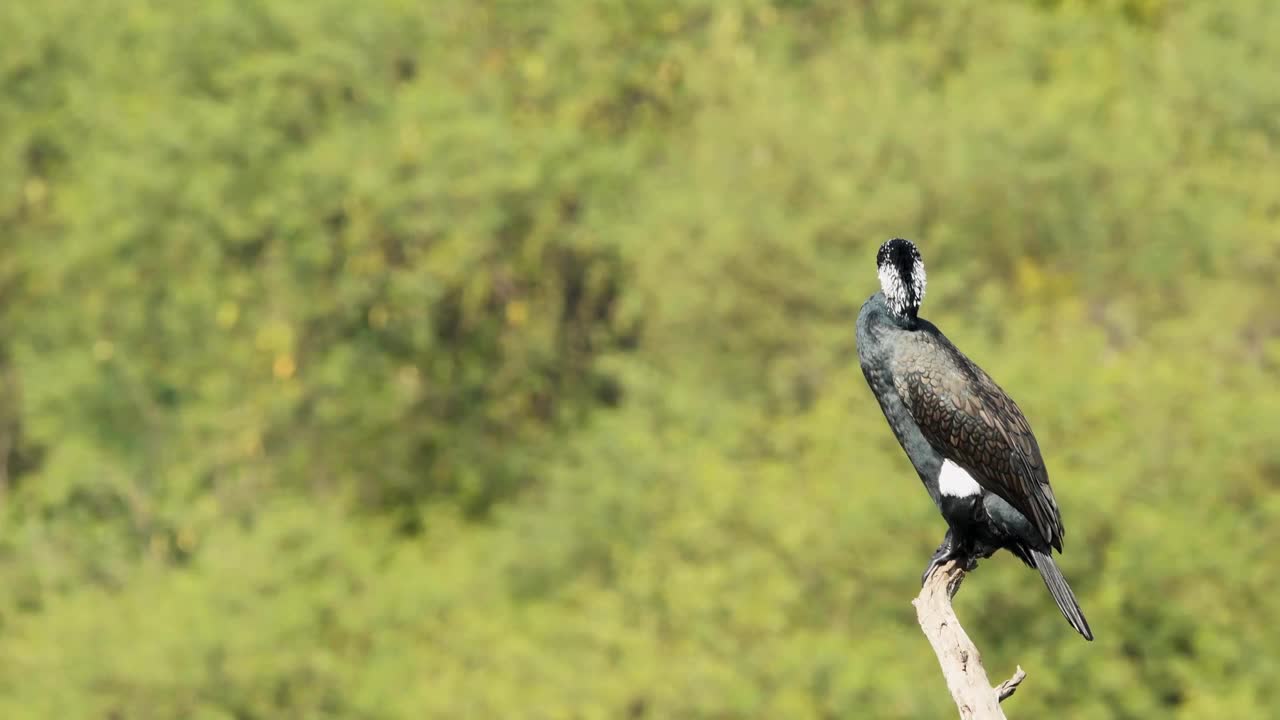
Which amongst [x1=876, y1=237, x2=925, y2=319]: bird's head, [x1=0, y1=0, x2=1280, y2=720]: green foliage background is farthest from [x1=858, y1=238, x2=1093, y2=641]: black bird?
[x1=0, y1=0, x2=1280, y2=720]: green foliage background

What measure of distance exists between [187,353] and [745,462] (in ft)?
56.9

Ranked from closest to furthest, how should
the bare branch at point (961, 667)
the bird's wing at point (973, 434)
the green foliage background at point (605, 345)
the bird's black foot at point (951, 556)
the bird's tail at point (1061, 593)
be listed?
the bare branch at point (961, 667) → the bird's tail at point (1061, 593) → the bird's black foot at point (951, 556) → the bird's wing at point (973, 434) → the green foliage background at point (605, 345)

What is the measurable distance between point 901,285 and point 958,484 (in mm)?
1000

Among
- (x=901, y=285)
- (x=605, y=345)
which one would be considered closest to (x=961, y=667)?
(x=901, y=285)

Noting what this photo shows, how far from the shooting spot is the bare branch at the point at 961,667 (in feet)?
33.6

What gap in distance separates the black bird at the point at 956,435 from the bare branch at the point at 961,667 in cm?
67

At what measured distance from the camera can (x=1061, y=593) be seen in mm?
11195

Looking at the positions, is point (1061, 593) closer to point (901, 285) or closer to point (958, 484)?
point (958, 484)

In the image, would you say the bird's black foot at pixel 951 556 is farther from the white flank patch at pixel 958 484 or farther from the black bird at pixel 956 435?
the white flank patch at pixel 958 484

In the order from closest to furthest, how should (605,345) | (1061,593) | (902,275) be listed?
1. (1061,593)
2. (902,275)
3. (605,345)

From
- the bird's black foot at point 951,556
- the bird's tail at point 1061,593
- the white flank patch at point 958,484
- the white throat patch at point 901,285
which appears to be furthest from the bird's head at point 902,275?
the bird's tail at point 1061,593

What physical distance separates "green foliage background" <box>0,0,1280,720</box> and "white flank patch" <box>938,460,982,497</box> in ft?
50.3

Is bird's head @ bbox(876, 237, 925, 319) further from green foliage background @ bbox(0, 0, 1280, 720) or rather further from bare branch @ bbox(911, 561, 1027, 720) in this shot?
green foliage background @ bbox(0, 0, 1280, 720)

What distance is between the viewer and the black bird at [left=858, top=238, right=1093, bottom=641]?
11586 millimetres
